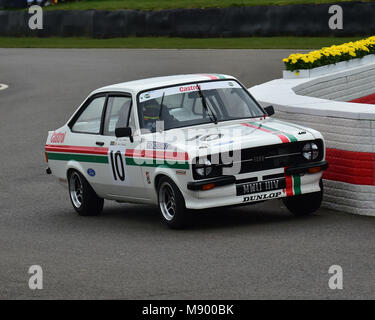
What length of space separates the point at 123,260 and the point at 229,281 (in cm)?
149

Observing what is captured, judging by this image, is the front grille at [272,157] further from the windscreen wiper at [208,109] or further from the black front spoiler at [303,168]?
the windscreen wiper at [208,109]

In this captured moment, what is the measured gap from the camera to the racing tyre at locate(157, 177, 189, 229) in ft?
33.8

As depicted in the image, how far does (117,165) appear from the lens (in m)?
11.4

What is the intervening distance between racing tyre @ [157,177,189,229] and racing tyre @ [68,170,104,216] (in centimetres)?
165

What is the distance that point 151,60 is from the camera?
32.2 m

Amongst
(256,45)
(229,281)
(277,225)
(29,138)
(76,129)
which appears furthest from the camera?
(256,45)

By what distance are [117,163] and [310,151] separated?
222 cm

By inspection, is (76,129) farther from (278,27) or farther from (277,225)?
(278,27)

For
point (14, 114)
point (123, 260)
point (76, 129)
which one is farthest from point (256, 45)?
point (123, 260)

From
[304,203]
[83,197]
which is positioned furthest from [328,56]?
[304,203]

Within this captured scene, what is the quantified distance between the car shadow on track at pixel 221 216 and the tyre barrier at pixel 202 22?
2091 centimetres

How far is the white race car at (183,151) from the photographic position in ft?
33.5

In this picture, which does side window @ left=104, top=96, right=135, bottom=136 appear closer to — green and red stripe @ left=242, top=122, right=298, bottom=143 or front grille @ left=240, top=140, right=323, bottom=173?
green and red stripe @ left=242, top=122, right=298, bottom=143

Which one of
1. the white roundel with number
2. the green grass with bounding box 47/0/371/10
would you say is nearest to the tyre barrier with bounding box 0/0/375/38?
the green grass with bounding box 47/0/371/10
